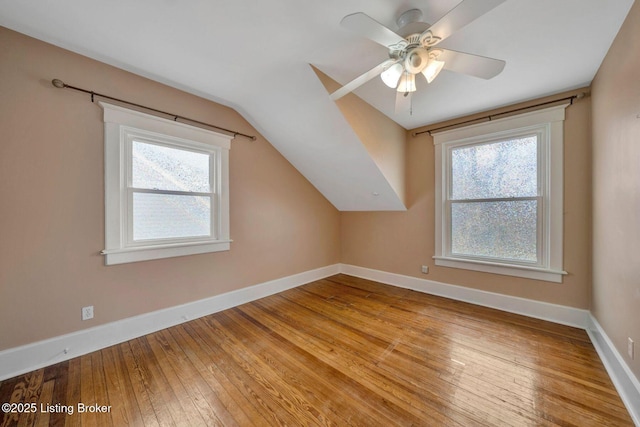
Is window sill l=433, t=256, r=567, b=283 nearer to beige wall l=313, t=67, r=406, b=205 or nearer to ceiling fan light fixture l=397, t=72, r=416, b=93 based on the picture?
beige wall l=313, t=67, r=406, b=205

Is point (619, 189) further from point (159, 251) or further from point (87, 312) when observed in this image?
point (87, 312)

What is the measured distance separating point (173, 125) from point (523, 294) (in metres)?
4.32

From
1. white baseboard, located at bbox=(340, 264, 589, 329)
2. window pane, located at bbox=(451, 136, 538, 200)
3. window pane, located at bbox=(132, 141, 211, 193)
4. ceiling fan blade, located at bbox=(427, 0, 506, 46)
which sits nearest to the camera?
ceiling fan blade, located at bbox=(427, 0, 506, 46)

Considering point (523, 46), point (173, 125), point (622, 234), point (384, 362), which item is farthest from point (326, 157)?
point (622, 234)

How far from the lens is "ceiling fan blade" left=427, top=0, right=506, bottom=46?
108cm

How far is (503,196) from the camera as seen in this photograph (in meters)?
2.85

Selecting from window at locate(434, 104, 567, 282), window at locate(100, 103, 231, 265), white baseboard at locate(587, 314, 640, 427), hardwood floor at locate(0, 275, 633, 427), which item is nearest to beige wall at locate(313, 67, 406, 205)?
window at locate(434, 104, 567, 282)

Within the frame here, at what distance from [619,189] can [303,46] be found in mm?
2553

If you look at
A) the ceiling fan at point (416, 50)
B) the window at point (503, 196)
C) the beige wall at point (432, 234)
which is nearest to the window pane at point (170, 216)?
the ceiling fan at point (416, 50)

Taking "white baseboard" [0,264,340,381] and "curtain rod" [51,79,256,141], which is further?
"curtain rod" [51,79,256,141]

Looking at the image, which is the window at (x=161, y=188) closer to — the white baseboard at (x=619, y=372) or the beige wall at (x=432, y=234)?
the beige wall at (x=432, y=234)

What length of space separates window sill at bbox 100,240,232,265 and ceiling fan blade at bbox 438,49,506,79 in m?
2.78

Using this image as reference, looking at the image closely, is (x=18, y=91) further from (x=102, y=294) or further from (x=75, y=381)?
(x=75, y=381)

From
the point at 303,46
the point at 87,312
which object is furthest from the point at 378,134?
the point at 87,312
